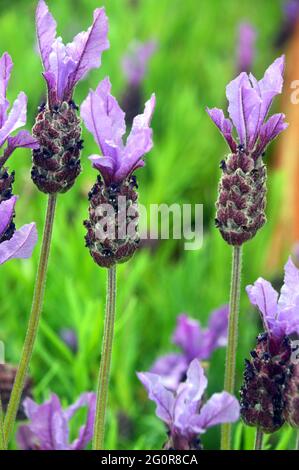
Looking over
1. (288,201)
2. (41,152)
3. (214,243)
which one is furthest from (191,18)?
(41,152)

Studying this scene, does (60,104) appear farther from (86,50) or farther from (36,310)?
(36,310)

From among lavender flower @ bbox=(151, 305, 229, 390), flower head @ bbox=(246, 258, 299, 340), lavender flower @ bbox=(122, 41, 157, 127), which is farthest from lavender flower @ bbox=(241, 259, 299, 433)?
lavender flower @ bbox=(122, 41, 157, 127)

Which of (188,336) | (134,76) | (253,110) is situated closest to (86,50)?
(253,110)

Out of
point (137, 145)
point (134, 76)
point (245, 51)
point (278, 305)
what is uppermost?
point (245, 51)

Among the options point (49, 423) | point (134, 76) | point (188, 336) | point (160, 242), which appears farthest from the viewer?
point (134, 76)

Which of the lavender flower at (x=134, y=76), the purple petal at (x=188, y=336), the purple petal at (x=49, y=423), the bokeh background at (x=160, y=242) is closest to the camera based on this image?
the purple petal at (x=49, y=423)

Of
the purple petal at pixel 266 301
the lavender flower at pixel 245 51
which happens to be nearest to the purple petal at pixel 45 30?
the purple petal at pixel 266 301

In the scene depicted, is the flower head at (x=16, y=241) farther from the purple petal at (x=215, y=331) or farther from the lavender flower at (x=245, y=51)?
the lavender flower at (x=245, y=51)

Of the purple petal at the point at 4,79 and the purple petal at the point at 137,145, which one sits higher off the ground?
the purple petal at the point at 4,79
